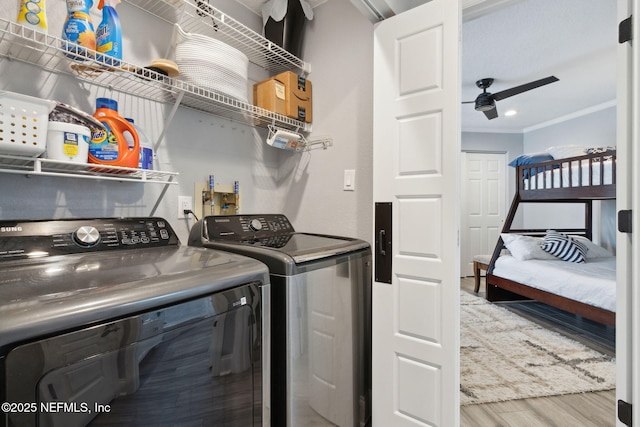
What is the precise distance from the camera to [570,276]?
2.89m

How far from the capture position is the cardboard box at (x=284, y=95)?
1.77m

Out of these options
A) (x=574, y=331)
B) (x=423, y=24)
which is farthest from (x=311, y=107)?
(x=574, y=331)

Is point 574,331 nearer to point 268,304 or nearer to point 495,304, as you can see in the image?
point 495,304

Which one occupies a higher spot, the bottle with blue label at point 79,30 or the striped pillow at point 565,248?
the bottle with blue label at point 79,30

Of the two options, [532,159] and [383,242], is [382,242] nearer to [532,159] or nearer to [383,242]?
[383,242]

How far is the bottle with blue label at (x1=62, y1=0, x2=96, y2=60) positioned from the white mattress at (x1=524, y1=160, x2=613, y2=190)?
4.05 m

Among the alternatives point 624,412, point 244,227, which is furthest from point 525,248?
point 244,227

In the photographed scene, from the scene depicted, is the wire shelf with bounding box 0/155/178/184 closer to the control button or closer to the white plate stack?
the control button

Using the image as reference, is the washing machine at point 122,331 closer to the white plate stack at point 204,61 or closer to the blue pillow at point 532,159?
the white plate stack at point 204,61

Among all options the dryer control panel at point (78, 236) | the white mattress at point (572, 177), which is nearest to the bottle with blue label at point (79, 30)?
the dryer control panel at point (78, 236)

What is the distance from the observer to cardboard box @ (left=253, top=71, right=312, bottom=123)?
177 centimetres

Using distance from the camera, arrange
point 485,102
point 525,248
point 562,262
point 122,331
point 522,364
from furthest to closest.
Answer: point 525,248 < point 562,262 < point 485,102 < point 522,364 < point 122,331

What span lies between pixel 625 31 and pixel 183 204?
2054mm

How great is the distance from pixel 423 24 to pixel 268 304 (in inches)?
52.3
